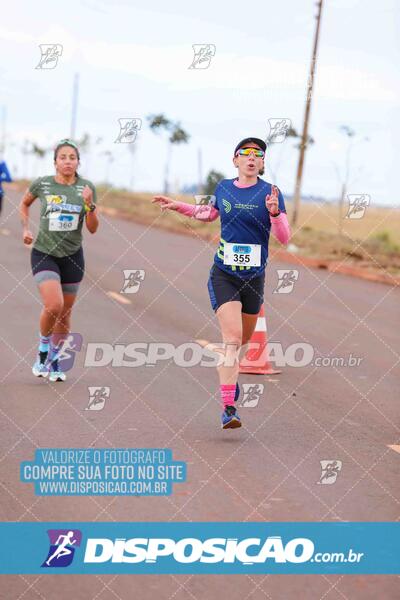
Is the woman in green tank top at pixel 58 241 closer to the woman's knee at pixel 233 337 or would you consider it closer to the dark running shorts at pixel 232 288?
the dark running shorts at pixel 232 288

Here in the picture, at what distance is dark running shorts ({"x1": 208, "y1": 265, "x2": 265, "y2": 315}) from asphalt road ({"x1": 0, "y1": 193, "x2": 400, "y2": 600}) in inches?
37.5

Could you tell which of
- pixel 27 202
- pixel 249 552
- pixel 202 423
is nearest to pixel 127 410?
pixel 202 423

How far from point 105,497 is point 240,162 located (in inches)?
101

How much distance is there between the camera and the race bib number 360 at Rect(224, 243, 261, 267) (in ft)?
29.3

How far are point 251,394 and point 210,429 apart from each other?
1.46m

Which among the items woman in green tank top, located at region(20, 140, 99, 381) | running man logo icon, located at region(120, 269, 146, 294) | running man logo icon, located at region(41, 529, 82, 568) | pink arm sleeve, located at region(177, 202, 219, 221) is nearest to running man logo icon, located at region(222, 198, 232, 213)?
pink arm sleeve, located at region(177, 202, 219, 221)

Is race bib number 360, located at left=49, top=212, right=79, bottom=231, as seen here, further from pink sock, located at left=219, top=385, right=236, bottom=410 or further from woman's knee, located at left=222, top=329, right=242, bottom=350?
pink sock, located at left=219, top=385, right=236, bottom=410

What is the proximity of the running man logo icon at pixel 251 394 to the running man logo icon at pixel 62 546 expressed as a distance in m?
3.85

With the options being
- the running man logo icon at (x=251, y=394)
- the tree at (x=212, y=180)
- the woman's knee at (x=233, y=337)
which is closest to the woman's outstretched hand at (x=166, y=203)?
the woman's knee at (x=233, y=337)

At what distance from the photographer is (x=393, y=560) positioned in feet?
21.3

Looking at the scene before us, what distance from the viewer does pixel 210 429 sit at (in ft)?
30.9

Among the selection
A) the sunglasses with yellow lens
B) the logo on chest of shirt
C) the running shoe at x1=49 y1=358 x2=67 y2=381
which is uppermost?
the sunglasses with yellow lens

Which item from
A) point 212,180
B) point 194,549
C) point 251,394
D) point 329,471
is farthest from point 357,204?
point 212,180

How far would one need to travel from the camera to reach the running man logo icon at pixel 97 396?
33.0 feet
